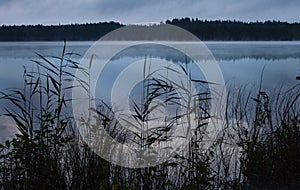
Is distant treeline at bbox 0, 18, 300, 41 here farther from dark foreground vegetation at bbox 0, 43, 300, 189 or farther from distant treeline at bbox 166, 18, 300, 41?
dark foreground vegetation at bbox 0, 43, 300, 189

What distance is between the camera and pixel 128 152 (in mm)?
3828

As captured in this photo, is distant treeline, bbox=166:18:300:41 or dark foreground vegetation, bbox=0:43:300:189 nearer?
dark foreground vegetation, bbox=0:43:300:189

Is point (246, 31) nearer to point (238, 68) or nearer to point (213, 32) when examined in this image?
point (213, 32)

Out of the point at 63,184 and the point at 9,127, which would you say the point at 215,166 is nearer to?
the point at 63,184

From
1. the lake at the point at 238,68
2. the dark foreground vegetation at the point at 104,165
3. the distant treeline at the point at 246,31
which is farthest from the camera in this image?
the distant treeline at the point at 246,31

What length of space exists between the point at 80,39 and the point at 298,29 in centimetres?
2656

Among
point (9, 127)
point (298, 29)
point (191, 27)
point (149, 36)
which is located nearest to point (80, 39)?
point (149, 36)

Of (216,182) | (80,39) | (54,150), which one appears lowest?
(216,182)

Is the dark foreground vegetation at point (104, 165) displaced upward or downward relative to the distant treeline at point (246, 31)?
downward

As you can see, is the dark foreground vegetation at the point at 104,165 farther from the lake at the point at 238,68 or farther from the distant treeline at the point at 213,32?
the distant treeline at the point at 213,32

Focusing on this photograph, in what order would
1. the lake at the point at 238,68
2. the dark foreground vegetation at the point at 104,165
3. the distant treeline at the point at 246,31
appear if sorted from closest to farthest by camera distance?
the dark foreground vegetation at the point at 104,165
the lake at the point at 238,68
the distant treeline at the point at 246,31

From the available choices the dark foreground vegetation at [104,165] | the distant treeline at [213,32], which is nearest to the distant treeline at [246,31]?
the distant treeline at [213,32]

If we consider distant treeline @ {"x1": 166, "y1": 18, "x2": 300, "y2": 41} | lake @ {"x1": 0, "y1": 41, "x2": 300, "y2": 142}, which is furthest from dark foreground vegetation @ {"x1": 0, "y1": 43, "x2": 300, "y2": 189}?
distant treeline @ {"x1": 166, "y1": 18, "x2": 300, "y2": 41}

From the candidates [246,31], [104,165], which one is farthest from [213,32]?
[104,165]
